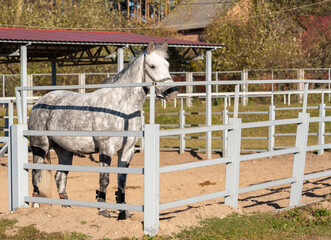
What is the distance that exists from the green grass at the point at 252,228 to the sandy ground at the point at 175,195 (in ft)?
0.40

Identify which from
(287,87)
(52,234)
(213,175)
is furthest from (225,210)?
(287,87)

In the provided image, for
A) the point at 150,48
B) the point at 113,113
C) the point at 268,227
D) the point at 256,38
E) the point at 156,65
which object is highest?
the point at 256,38

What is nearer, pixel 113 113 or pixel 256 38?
pixel 113 113

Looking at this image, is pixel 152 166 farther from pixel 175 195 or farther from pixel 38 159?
pixel 175 195

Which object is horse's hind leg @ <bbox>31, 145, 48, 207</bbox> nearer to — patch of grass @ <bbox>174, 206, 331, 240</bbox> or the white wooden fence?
the white wooden fence

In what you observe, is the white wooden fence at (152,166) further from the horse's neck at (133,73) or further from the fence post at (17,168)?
the horse's neck at (133,73)

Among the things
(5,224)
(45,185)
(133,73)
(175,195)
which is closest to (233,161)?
(133,73)

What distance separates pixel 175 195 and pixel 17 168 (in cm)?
395

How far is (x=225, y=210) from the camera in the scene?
6188 millimetres

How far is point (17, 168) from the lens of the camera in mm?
6145

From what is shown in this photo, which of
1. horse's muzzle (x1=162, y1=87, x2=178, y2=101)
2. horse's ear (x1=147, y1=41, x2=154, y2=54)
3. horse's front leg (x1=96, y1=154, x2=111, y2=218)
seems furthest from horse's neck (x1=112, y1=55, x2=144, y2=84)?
horse's front leg (x1=96, y1=154, x2=111, y2=218)

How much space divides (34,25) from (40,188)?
27.2 m

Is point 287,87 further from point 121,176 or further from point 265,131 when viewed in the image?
point 121,176

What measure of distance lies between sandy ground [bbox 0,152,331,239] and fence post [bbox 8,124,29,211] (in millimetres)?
150
